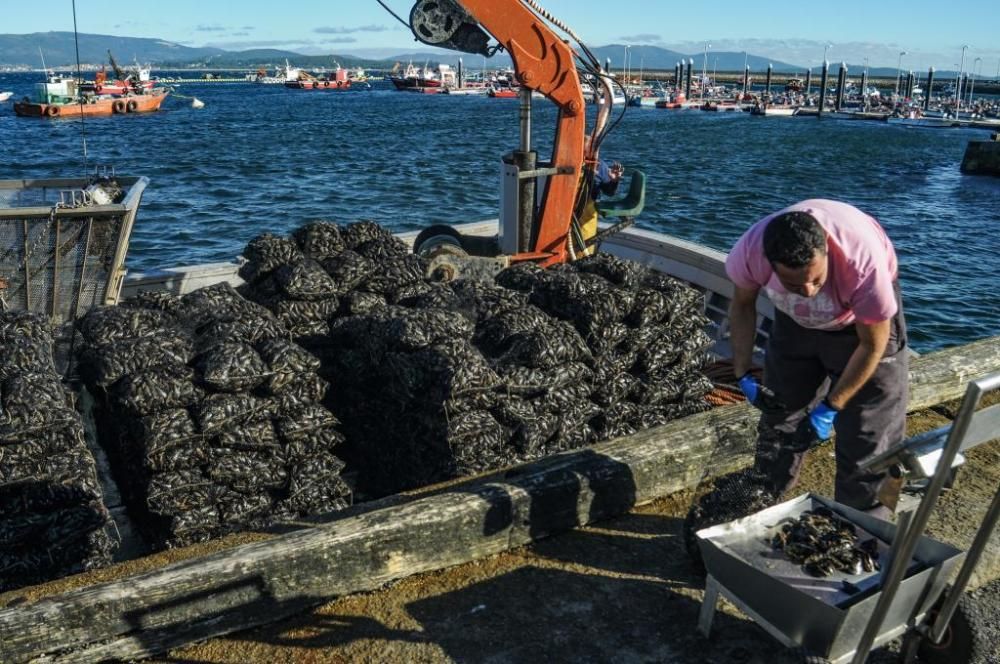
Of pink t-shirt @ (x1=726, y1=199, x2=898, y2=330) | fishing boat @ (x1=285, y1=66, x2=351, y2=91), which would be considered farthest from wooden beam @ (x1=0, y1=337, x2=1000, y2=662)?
fishing boat @ (x1=285, y1=66, x2=351, y2=91)

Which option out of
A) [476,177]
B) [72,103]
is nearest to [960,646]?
[476,177]

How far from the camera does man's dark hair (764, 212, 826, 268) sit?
125 inches

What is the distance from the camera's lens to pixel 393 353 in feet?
16.6

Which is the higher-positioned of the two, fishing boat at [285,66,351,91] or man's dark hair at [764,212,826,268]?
fishing boat at [285,66,351,91]

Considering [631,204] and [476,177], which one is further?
[476,177]

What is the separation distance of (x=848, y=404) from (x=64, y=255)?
613 centimetres

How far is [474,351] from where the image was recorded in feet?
16.3

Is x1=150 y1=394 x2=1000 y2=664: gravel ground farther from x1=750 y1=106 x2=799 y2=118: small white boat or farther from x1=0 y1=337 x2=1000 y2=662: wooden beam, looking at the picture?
x1=750 y1=106 x2=799 y2=118: small white boat

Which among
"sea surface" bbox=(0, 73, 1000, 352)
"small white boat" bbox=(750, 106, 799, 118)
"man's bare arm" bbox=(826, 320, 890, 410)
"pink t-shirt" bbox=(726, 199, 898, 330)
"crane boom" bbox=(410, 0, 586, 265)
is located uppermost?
"small white boat" bbox=(750, 106, 799, 118)

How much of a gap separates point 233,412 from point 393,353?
99 centimetres

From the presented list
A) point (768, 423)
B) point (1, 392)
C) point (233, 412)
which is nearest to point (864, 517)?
point (768, 423)

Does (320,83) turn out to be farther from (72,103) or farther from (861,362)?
(861,362)

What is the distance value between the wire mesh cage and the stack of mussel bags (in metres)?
1.44

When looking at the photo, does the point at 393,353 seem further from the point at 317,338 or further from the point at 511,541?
the point at 511,541
